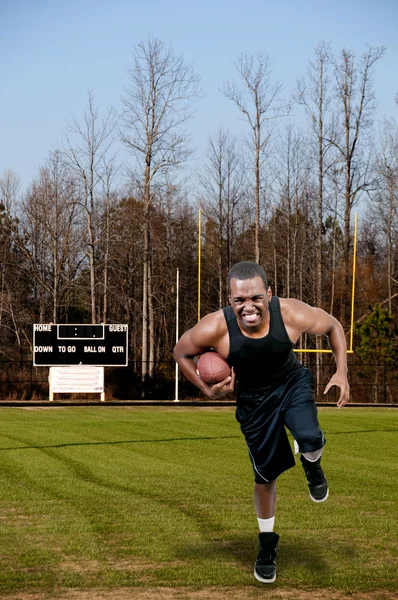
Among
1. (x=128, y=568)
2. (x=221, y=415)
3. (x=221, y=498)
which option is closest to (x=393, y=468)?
(x=221, y=498)

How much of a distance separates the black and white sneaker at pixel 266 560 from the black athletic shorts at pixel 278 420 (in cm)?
46

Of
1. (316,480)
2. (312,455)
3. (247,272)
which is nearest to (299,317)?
(247,272)

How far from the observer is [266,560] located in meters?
7.16

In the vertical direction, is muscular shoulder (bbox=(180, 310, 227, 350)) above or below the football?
above

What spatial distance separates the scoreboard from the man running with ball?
31020 millimetres

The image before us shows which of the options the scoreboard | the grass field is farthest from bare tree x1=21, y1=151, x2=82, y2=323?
the grass field

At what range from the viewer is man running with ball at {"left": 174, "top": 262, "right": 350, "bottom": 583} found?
262 inches

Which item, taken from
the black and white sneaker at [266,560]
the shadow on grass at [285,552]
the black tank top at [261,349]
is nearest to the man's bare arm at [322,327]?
the black tank top at [261,349]

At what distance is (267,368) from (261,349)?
0.76ft

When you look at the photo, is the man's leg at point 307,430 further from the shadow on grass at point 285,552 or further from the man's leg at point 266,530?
the shadow on grass at point 285,552

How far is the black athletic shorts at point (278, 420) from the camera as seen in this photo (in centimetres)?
684

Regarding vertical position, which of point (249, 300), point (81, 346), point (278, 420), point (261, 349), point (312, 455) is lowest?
point (312, 455)

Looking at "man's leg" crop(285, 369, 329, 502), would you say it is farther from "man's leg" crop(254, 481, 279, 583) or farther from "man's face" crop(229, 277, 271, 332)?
"man's face" crop(229, 277, 271, 332)

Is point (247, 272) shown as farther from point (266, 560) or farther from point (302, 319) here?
point (266, 560)
